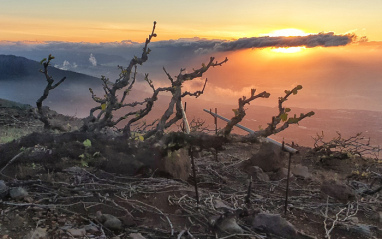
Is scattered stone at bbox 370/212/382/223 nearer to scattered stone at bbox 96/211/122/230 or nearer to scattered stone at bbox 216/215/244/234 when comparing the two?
scattered stone at bbox 216/215/244/234

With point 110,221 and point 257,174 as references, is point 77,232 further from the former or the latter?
point 257,174

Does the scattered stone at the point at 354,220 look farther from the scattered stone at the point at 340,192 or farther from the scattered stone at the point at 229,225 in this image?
the scattered stone at the point at 229,225

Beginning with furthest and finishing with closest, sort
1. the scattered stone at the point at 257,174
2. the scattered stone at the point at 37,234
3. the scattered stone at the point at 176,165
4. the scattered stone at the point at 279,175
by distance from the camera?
1. the scattered stone at the point at 279,175
2. the scattered stone at the point at 257,174
3. the scattered stone at the point at 176,165
4. the scattered stone at the point at 37,234

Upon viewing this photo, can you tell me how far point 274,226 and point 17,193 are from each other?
3.49m

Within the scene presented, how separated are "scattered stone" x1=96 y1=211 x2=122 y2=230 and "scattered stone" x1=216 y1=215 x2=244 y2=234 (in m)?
1.24

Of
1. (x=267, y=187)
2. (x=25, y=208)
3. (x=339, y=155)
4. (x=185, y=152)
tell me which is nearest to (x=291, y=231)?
(x=267, y=187)

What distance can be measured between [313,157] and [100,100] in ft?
22.4

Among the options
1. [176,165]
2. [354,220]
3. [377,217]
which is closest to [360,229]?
[354,220]

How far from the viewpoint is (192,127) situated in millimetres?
12781

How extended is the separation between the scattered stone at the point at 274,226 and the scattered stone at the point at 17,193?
3.16 meters

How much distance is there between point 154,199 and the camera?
5043 millimetres

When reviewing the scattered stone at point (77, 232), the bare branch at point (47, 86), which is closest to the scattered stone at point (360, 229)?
the scattered stone at point (77, 232)

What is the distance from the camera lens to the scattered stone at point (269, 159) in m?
7.95

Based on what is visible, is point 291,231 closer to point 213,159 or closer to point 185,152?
point 185,152
